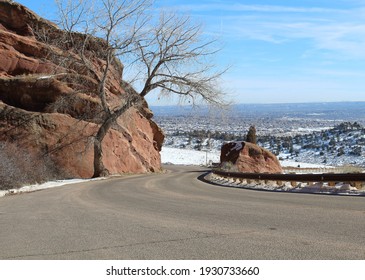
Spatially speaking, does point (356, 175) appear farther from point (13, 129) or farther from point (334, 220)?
point (13, 129)

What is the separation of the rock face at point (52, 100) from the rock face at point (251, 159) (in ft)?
41.3

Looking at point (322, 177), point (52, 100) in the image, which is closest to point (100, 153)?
point (52, 100)

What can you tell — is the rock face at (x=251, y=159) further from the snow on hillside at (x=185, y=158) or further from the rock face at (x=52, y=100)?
the snow on hillside at (x=185, y=158)

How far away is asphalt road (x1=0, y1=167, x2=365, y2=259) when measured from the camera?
6.62m

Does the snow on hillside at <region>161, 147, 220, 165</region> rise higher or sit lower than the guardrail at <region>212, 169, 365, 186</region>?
lower

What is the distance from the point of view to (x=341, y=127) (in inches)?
4439

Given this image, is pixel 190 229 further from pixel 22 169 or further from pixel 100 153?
pixel 100 153

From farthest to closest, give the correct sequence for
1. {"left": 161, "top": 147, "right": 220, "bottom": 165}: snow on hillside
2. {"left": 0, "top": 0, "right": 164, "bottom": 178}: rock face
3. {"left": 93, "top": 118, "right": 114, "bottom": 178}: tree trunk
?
{"left": 161, "top": 147, "right": 220, "bottom": 165}: snow on hillside < {"left": 93, "top": 118, "right": 114, "bottom": 178}: tree trunk < {"left": 0, "top": 0, "right": 164, "bottom": 178}: rock face

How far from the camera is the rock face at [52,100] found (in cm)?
2693

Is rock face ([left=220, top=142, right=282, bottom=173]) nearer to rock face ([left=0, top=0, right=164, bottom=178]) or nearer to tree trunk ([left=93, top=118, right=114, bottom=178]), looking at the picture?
rock face ([left=0, top=0, right=164, bottom=178])

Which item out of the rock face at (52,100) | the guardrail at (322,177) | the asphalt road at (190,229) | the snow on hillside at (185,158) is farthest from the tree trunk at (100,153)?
the snow on hillside at (185,158)

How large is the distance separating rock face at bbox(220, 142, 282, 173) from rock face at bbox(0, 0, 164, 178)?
41.3 feet

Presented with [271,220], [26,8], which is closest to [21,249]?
[271,220]

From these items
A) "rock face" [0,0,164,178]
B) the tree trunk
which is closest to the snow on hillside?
"rock face" [0,0,164,178]
